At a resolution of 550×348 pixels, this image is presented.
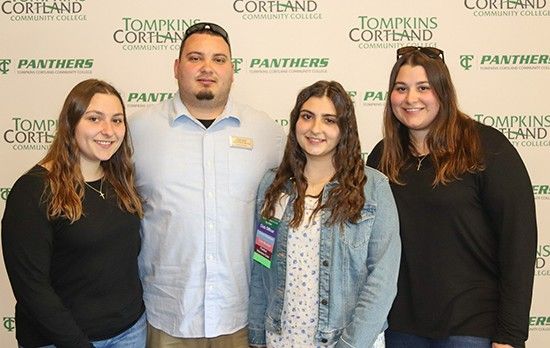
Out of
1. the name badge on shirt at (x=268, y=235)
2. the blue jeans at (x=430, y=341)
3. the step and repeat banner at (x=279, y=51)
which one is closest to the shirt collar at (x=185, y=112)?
the name badge on shirt at (x=268, y=235)

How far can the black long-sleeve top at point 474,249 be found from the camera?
184 centimetres

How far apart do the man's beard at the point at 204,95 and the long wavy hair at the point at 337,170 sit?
0.39 m

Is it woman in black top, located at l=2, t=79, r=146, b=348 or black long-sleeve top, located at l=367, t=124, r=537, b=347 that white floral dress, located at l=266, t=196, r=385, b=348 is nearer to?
black long-sleeve top, located at l=367, t=124, r=537, b=347

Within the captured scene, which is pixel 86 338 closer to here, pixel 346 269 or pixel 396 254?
pixel 346 269

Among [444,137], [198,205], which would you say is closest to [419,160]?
[444,137]

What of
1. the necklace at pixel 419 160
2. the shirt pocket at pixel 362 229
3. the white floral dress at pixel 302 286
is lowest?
the white floral dress at pixel 302 286

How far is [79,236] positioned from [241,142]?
70 cm

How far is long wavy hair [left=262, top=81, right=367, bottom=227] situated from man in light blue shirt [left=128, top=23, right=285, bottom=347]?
0.73 ft

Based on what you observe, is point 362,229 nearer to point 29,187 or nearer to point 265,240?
point 265,240

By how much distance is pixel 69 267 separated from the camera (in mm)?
1851

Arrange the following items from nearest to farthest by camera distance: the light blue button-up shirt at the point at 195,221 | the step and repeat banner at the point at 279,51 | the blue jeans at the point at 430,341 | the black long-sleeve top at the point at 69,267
A: the black long-sleeve top at the point at 69,267 < the blue jeans at the point at 430,341 < the light blue button-up shirt at the point at 195,221 < the step and repeat banner at the point at 279,51

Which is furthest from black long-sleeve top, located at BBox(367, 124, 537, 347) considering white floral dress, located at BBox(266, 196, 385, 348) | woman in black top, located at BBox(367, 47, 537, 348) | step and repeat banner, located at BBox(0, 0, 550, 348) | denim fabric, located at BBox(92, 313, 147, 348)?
step and repeat banner, located at BBox(0, 0, 550, 348)

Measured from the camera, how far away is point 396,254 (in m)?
1.84

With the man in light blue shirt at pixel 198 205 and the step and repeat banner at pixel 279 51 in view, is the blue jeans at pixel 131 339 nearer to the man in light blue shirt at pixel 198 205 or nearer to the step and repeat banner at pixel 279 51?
the man in light blue shirt at pixel 198 205
